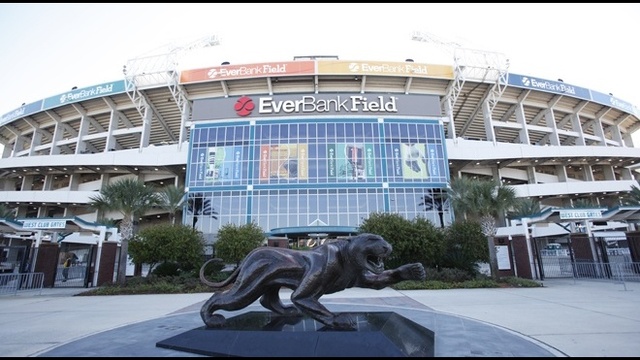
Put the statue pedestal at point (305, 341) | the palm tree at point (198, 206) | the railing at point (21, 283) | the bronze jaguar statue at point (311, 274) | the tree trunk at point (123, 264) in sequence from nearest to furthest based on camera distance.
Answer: the statue pedestal at point (305, 341) → the bronze jaguar statue at point (311, 274) → the railing at point (21, 283) → the tree trunk at point (123, 264) → the palm tree at point (198, 206)

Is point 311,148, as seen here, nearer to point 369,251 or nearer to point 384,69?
point 384,69

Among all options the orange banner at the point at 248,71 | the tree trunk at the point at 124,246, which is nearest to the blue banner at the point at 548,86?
the orange banner at the point at 248,71

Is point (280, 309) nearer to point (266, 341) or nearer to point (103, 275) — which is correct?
point (266, 341)

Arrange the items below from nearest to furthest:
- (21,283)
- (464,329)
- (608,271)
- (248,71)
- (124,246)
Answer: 1. (464,329)
2. (21,283)
3. (608,271)
4. (124,246)
5. (248,71)

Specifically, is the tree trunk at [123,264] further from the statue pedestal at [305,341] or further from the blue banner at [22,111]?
the blue banner at [22,111]

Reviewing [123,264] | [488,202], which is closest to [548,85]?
[488,202]

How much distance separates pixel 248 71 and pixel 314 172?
51.5 ft

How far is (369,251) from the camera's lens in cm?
686

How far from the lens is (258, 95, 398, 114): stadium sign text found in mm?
38969

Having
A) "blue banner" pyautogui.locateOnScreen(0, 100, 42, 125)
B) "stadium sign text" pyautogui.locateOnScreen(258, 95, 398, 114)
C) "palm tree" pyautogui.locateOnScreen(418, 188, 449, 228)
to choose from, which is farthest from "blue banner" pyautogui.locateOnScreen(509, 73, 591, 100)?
"blue banner" pyautogui.locateOnScreen(0, 100, 42, 125)

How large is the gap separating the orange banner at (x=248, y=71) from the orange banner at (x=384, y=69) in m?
2.22

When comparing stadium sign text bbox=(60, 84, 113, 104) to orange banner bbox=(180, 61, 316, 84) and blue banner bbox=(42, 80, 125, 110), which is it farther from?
orange banner bbox=(180, 61, 316, 84)

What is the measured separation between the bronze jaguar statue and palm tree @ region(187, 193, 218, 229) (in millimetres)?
30480

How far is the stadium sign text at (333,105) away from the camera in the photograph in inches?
1534
